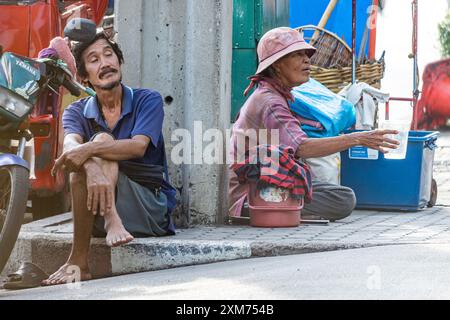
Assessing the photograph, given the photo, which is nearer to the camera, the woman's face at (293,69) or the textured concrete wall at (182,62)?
the textured concrete wall at (182,62)

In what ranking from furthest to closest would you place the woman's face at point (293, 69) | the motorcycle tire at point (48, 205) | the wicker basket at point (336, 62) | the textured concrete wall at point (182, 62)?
the wicker basket at point (336, 62) → the motorcycle tire at point (48, 205) → the woman's face at point (293, 69) → the textured concrete wall at point (182, 62)

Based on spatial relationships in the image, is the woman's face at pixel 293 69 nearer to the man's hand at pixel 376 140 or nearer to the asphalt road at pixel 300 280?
the man's hand at pixel 376 140

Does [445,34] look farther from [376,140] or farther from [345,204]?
[376,140]

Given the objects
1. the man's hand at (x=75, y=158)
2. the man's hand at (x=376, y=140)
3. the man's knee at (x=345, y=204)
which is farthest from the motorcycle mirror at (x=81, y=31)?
the man's knee at (x=345, y=204)

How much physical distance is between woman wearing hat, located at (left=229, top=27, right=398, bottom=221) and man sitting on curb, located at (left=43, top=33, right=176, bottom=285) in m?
0.75

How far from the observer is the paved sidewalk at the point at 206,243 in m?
6.09

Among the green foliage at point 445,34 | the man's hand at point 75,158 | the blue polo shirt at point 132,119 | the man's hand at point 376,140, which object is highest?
the green foliage at point 445,34

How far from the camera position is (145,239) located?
6.21 m

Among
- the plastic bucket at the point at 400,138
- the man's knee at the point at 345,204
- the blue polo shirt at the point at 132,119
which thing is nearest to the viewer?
the blue polo shirt at the point at 132,119

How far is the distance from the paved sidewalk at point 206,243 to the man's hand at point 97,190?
1.42 ft
